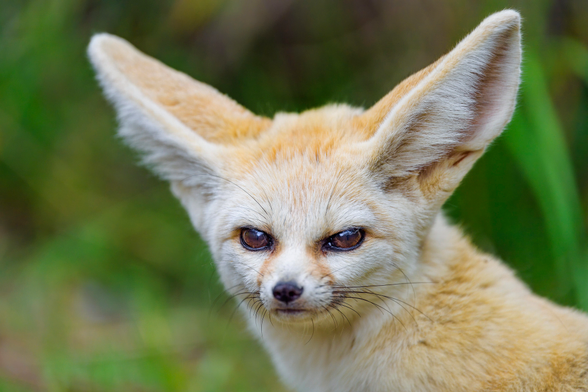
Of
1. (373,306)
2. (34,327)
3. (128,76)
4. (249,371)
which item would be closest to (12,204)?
(34,327)

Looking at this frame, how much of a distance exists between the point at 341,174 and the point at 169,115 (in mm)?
891

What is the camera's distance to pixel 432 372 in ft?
7.79

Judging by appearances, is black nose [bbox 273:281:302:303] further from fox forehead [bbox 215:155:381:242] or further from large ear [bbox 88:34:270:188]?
large ear [bbox 88:34:270:188]

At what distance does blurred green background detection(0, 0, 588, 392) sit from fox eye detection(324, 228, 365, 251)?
1.85 metres

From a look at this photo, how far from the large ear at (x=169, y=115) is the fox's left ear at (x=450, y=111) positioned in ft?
2.43

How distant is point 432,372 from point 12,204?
517cm

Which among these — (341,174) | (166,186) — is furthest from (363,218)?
(166,186)

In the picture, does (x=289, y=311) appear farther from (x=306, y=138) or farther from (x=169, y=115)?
(x=169, y=115)

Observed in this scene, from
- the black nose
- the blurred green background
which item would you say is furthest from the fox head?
the blurred green background

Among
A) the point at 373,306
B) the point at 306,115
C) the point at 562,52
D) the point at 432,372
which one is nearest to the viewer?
the point at 432,372

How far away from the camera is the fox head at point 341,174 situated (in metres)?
2.29

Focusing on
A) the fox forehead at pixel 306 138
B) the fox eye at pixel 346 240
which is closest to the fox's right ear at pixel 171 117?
the fox forehead at pixel 306 138

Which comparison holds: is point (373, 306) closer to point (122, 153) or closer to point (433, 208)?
point (433, 208)

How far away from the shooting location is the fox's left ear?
2.21m
